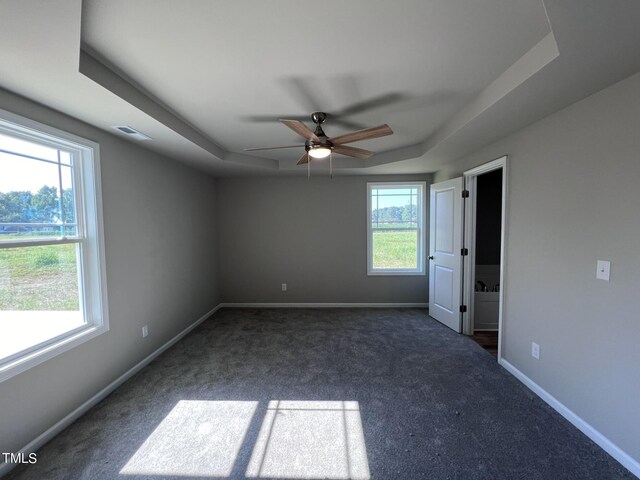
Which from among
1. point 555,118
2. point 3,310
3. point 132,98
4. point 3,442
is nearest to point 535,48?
point 555,118

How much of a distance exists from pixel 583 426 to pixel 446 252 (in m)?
2.21

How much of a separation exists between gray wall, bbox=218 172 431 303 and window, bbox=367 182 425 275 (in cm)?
12

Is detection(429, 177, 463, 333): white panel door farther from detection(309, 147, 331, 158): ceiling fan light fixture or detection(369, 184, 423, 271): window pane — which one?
detection(309, 147, 331, 158): ceiling fan light fixture

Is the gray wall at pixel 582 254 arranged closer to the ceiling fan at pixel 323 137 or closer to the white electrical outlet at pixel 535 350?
the white electrical outlet at pixel 535 350

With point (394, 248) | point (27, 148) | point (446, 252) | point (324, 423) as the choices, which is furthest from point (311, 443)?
point (394, 248)

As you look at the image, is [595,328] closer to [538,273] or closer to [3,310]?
[538,273]

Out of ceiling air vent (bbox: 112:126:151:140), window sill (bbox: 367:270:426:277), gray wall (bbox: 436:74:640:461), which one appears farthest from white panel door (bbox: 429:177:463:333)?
ceiling air vent (bbox: 112:126:151:140)

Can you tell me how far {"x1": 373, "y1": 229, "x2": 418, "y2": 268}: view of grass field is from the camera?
4.63 metres

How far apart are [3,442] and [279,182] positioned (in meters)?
3.93

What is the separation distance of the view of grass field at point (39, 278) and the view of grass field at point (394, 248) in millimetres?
3884

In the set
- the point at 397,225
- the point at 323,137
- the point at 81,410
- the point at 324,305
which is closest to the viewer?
the point at 81,410

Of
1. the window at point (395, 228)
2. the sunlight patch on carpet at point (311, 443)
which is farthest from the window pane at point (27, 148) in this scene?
the window at point (395, 228)

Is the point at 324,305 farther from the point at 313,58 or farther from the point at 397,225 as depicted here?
the point at 313,58

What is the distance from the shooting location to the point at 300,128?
2064mm
